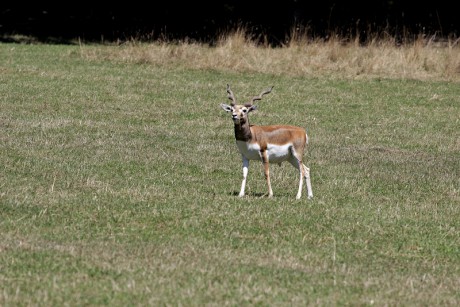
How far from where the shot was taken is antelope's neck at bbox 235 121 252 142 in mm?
11719

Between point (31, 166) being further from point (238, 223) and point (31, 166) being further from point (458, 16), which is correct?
point (458, 16)

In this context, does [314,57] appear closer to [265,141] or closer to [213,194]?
[213,194]

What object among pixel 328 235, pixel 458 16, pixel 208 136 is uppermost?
pixel 328 235

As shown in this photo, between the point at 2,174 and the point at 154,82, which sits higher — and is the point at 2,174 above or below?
above

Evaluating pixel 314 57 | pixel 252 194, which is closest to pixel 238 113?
pixel 252 194

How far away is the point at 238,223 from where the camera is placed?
34.8 feet

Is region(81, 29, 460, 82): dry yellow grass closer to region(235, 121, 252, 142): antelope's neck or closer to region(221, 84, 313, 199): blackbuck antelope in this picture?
region(221, 84, 313, 199): blackbuck antelope

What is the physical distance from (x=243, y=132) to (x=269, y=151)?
17.0 inches

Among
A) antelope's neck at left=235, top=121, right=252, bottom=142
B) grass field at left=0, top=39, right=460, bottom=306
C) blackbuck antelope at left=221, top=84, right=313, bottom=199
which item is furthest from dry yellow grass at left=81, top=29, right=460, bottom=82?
antelope's neck at left=235, top=121, right=252, bottom=142

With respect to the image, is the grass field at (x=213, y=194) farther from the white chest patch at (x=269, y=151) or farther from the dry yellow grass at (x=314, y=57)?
the dry yellow grass at (x=314, y=57)

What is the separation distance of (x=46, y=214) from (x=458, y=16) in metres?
30.1

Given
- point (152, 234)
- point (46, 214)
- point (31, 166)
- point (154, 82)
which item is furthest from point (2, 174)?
point (154, 82)

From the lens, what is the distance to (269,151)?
12.0m

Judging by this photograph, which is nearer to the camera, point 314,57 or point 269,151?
point 269,151
